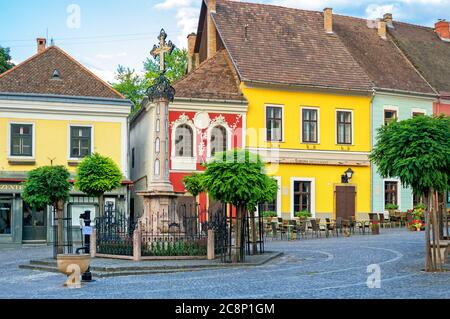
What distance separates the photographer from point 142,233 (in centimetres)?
2094

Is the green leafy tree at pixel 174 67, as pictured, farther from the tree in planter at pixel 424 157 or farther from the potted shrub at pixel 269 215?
the tree in planter at pixel 424 157

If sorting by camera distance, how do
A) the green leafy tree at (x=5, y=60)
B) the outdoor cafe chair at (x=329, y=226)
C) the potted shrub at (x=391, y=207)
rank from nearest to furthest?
1. the outdoor cafe chair at (x=329, y=226)
2. the potted shrub at (x=391, y=207)
3. the green leafy tree at (x=5, y=60)

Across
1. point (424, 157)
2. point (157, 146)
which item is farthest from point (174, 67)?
point (424, 157)

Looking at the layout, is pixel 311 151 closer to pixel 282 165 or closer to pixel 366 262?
pixel 282 165

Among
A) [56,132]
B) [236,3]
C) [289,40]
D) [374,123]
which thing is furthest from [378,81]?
[56,132]

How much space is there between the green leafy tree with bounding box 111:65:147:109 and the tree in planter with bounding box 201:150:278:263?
114 feet

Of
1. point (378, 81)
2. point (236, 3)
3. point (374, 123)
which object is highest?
point (236, 3)

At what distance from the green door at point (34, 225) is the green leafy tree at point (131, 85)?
22.0m

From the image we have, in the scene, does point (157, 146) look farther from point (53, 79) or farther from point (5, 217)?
point (53, 79)

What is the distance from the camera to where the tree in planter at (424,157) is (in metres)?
17.5

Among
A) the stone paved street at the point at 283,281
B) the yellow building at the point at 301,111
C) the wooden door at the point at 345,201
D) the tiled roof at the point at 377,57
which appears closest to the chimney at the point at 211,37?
the yellow building at the point at 301,111

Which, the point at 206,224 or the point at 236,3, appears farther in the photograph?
the point at 236,3

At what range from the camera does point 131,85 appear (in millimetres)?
56375

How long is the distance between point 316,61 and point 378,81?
11.7ft
